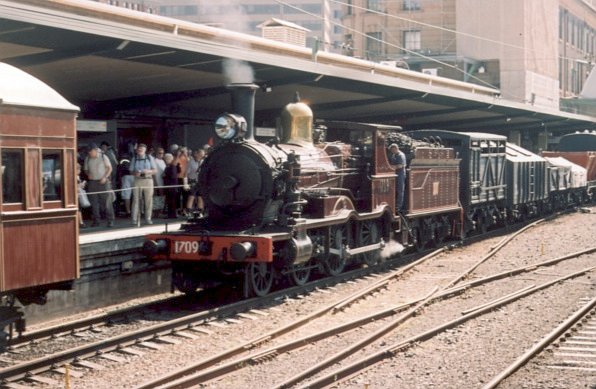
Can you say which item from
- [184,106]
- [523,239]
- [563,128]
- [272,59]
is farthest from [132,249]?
[563,128]

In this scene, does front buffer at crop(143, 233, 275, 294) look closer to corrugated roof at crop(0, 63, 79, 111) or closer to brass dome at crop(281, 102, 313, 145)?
brass dome at crop(281, 102, 313, 145)

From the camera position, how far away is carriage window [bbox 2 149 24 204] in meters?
10.0

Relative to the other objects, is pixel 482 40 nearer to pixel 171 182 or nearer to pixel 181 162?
pixel 181 162

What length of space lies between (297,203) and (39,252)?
504 centimetres

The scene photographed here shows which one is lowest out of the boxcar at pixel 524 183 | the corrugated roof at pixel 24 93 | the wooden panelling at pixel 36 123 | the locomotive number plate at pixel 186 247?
the locomotive number plate at pixel 186 247

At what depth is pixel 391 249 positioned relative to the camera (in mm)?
18797

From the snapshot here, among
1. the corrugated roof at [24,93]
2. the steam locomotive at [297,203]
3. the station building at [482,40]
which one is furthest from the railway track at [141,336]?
the station building at [482,40]

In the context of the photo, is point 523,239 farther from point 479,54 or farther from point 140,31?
point 479,54

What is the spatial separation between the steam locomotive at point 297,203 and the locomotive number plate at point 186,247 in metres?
0.01

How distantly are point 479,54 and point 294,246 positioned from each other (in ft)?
164

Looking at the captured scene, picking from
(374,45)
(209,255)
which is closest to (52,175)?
(209,255)

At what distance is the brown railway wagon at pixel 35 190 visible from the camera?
10.0m

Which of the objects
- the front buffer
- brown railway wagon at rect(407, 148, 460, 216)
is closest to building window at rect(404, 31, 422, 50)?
brown railway wagon at rect(407, 148, 460, 216)

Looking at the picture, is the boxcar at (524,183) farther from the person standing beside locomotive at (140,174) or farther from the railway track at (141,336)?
the person standing beside locomotive at (140,174)
